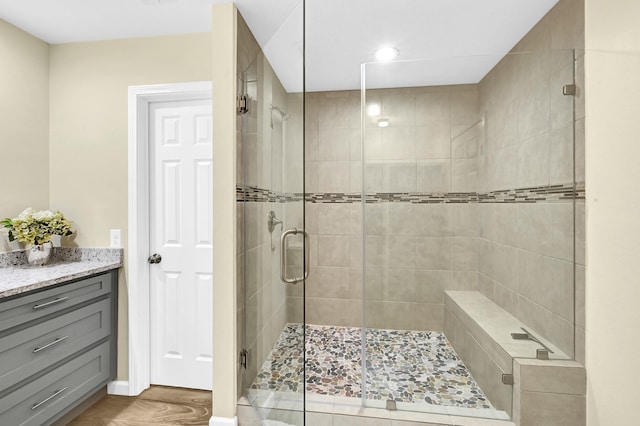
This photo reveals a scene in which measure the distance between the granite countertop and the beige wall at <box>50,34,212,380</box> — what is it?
3.2 inches

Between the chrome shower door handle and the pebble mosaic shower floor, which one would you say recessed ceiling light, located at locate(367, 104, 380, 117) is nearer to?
the chrome shower door handle

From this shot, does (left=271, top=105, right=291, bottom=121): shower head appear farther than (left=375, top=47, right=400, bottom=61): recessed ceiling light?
No

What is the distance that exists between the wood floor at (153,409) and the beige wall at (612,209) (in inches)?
83.9

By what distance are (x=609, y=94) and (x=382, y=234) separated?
4.10 feet

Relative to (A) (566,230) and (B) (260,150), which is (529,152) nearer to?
(A) (566,230)

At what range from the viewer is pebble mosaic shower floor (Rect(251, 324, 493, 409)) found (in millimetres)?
1499

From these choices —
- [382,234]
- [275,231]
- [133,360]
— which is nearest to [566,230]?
[382,234]

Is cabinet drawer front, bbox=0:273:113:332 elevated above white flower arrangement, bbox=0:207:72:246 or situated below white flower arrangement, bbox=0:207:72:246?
below

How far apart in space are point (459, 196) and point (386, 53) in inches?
55.4

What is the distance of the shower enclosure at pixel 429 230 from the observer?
5.09 ft

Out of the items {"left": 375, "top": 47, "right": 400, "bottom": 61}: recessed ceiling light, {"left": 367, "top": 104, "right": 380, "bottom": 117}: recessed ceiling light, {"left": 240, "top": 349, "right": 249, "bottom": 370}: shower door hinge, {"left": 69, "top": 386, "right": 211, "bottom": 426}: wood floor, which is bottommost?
{"left": 69, "top": 386, "right": 211, "bottom": 426}: wood floor

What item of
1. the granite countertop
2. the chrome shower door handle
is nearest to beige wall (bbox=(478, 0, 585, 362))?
the chrome shower door handle

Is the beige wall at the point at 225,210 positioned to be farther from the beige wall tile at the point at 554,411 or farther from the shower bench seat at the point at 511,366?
the beige wall tile at the point at 554,411

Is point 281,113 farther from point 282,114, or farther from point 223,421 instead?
point 223,421
